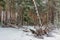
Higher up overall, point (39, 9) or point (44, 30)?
point (39, 9)

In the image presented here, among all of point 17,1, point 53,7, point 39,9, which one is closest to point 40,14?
point 39,9

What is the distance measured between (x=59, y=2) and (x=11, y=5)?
6.02 feet

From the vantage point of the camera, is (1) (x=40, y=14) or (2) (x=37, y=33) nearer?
(2) (x=37, y=33)

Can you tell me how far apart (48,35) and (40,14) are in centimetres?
159

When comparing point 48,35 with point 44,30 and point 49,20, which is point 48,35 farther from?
point 49,20

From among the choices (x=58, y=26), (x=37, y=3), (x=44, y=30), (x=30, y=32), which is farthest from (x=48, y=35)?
(x=37, y=3)

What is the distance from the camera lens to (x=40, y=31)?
473 cm

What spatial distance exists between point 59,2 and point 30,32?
6.23 feet

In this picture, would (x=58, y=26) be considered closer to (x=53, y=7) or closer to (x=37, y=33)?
(x=53, y=7)

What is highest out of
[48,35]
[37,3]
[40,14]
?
[37,3]

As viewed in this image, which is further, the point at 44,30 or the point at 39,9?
the point at 39,9

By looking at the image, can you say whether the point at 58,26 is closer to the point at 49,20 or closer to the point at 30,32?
the point at 49,20

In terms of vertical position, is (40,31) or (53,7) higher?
(53,7)

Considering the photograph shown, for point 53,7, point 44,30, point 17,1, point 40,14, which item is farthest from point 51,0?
point 44,30
